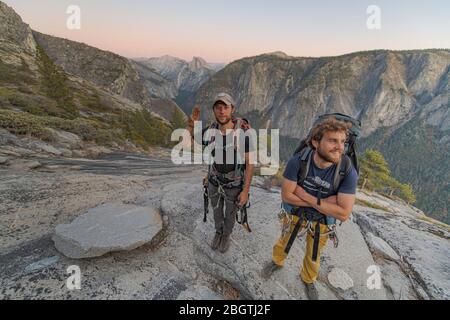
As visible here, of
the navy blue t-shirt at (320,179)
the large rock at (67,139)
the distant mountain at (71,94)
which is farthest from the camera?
the distant mountain at (71,94)

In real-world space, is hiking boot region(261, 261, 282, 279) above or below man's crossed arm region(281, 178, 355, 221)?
below

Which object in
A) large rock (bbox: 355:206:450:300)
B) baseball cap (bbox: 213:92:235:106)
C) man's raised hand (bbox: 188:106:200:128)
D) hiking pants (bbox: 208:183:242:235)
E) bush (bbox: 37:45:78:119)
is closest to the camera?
baseball cap (bbox: 213:92:235:106)

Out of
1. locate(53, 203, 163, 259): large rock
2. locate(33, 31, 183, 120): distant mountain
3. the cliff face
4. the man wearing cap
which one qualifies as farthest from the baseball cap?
locate(33, 31, 183, 120): distant mountain

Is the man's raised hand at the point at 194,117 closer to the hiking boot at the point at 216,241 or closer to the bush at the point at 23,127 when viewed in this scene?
the hiking boot at the point at 216,241

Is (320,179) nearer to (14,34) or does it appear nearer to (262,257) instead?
(262,257)

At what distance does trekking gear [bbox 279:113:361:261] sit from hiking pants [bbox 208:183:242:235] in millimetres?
1226

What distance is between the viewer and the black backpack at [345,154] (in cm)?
393

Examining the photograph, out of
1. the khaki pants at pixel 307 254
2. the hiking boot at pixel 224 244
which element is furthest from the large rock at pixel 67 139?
the khaki pants at pixel 307 254

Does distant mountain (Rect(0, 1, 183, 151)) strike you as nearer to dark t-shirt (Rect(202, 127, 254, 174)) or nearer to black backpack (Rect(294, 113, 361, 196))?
dark t-shirt (Rect(202, 127, 254, 174))

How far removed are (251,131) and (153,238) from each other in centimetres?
365

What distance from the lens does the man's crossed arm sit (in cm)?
391

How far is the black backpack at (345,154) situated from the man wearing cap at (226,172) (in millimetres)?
1079

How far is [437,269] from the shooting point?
6.06m
